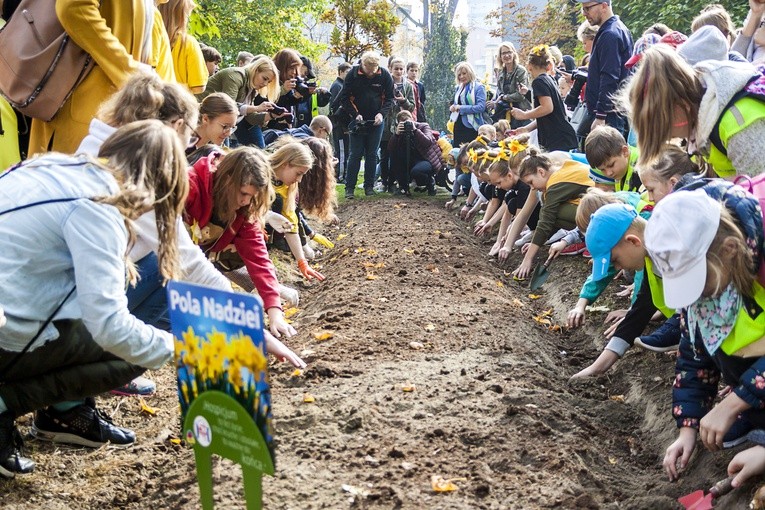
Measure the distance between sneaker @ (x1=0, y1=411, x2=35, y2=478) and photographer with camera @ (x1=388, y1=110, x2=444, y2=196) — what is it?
35.2ft

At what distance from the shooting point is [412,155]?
1394 cm

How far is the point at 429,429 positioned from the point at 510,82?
8340 millimetres

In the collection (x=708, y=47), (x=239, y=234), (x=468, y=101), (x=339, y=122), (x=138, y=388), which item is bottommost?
(x=339, y=122)

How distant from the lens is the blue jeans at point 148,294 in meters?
3.84

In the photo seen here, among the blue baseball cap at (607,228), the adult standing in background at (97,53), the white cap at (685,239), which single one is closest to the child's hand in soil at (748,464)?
the white cap at (685,239)

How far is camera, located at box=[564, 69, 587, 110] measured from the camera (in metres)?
8.37

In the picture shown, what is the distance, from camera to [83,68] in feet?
14.1

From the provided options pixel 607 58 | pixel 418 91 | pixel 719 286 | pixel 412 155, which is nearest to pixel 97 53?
pixel 719 286

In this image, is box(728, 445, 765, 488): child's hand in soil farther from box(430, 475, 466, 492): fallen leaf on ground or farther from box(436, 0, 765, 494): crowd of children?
box(430, 475, 466, 492): fallen leaf on ground

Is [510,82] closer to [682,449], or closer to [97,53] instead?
[97,53]

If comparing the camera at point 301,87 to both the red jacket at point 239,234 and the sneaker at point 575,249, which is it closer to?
the sneaker at point 575,249

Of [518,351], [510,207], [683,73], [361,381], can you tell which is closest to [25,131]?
[361,381]

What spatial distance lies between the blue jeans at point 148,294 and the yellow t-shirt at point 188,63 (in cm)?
233

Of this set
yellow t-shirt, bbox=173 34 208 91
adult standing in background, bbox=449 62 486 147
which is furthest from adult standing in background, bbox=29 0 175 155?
adult standing in background, bbox=449 62 486 147
